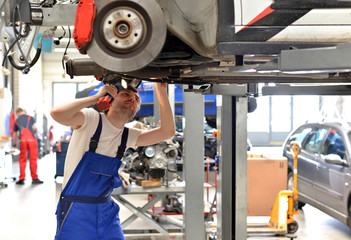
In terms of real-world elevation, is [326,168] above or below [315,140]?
below

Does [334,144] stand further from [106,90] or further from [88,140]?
[106,90]

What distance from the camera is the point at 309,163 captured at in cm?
782

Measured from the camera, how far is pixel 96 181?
3.75m

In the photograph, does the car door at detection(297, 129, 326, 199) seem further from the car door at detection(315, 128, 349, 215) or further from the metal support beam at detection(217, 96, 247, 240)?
the metal support beam at detection(217, 96, 247, 240)

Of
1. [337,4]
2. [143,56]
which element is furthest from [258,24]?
[143,56]

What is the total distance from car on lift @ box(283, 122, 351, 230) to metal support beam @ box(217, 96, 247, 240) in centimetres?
287

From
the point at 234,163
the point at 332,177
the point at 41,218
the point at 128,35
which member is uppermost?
the point at 128,35

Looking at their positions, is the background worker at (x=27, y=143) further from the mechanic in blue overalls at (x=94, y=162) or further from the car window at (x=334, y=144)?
the mechanic in blue overalls at (x=94, y=162)

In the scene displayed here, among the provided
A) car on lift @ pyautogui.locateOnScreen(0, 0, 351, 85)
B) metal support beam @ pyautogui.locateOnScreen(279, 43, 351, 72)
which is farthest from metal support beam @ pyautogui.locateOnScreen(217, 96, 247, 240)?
metal support beam @ pyautogui.locateOnScreen(279, 43, 351, 72)

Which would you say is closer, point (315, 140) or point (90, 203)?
point (90, 203)

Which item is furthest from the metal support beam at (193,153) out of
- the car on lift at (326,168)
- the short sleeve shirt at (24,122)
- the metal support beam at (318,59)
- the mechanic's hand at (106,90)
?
the short sleeve shirt at (24,122)

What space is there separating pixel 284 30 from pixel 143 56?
658 millimetres

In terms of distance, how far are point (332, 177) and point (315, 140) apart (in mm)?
1168

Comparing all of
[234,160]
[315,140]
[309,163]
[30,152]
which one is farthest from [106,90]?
[30,152]
